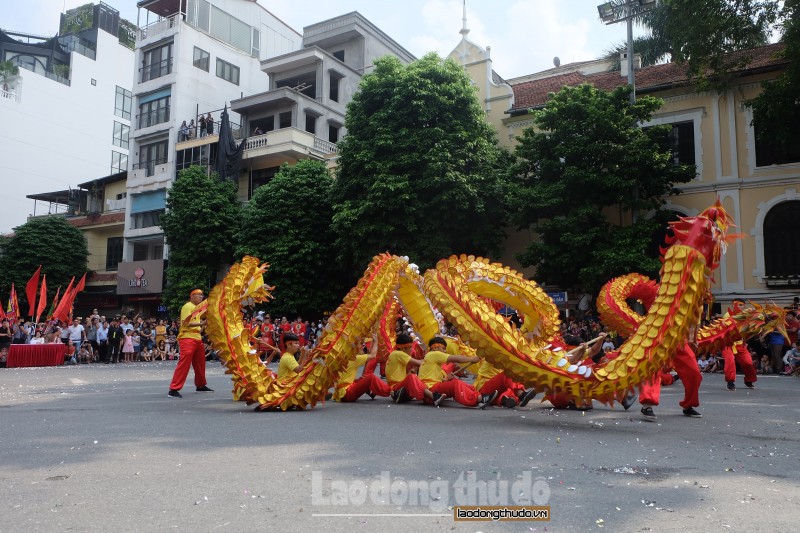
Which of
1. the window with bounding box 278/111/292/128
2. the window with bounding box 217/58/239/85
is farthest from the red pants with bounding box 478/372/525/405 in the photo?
the window with bounding box 217/58/239/85

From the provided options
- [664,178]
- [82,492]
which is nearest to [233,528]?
[82,492]

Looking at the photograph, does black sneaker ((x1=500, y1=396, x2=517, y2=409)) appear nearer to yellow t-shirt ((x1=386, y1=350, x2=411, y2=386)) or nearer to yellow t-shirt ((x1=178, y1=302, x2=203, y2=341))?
yellow t-shirt ((x1=386, y1=350, x2=411, y2=386))

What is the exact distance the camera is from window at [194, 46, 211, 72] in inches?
1375

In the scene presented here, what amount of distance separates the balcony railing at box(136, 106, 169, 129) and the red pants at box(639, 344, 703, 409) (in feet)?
106

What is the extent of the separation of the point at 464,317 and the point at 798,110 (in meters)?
16.6

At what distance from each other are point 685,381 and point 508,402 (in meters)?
2.26

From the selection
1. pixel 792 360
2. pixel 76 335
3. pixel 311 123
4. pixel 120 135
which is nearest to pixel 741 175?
pixel 792 360

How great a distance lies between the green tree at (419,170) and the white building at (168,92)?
13.1 m

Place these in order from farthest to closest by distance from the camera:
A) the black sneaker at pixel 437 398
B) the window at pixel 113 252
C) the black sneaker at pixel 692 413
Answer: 1. the window at pixel 113 252
2. the black sneaker at pixel 437 398
3. the black sneaker at pixel 692 413

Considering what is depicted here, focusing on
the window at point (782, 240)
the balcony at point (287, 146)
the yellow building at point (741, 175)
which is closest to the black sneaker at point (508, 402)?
the yellow building at point (741, 175)

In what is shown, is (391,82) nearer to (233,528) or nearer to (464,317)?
(464,317)

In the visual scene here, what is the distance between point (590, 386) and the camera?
6.81 meters

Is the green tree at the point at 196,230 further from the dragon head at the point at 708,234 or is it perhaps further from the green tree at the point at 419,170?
the dragon head at the point at 708,234

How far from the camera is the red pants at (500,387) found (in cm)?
881
